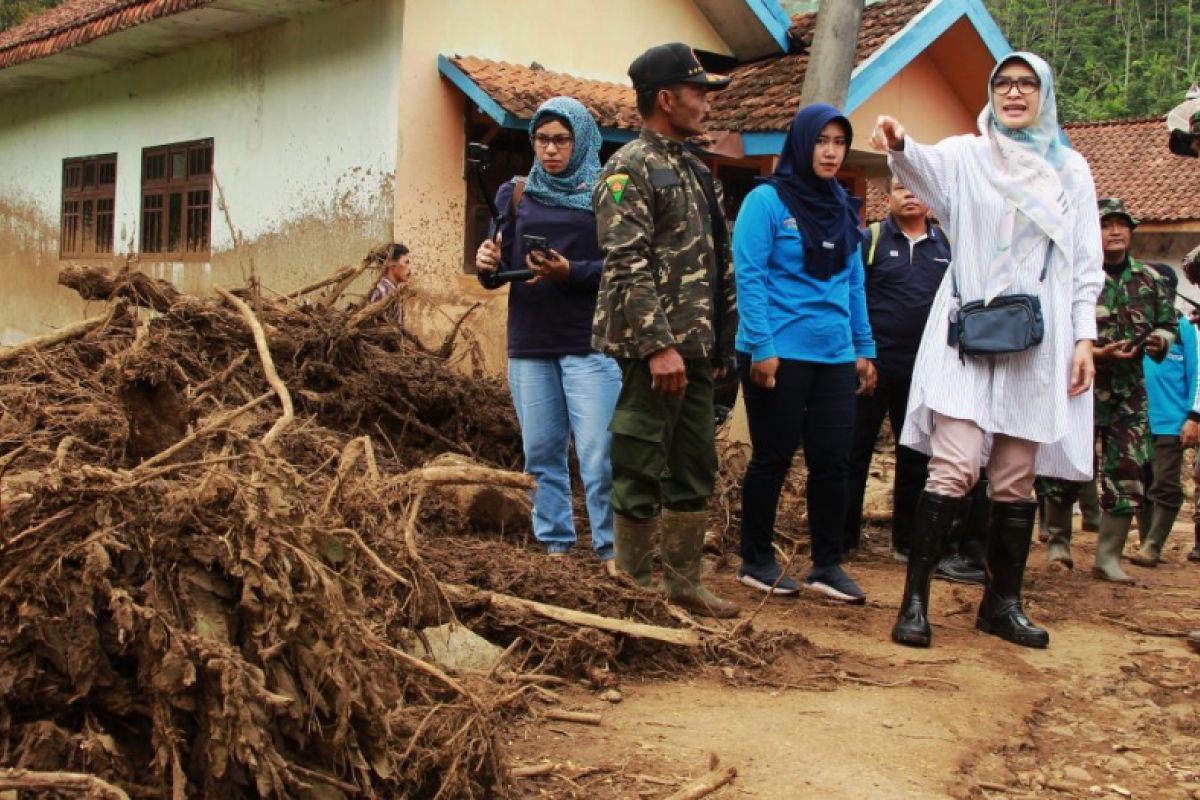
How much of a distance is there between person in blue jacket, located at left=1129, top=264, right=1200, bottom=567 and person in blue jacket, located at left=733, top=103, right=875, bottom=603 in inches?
107

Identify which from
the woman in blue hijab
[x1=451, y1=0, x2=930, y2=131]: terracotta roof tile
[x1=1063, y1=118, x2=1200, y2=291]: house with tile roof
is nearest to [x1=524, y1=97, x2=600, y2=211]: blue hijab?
the woman in blue hijab

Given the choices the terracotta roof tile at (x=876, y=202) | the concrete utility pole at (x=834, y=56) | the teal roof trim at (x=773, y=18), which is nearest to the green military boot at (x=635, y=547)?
the concrete utility pole at (x=834, y=56)

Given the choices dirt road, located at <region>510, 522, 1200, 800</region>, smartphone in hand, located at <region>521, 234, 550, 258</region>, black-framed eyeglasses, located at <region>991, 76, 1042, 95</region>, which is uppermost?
black-framed eyeglasses, located at <region>991, 76, 1042, 95</region>

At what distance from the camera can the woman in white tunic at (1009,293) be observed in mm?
4516

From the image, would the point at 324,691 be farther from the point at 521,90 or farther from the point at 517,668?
the point at 521,90

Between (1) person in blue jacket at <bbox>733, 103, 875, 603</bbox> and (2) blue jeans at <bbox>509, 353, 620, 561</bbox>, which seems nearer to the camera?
(1) person in blue jacket at <bbox>733, 103, 875, 603</bbox>

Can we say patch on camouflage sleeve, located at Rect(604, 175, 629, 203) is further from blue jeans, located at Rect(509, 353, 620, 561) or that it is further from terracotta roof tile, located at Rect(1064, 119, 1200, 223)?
terracotta roof tile, located at Rect(1064, 119, 1200, 223)

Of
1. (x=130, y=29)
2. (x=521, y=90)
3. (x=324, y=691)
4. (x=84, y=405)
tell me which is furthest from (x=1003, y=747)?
(x=130, y=29)

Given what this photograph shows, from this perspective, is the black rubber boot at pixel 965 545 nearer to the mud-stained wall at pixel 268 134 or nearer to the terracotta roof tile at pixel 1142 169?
the mud-stained wall at pixel 268 134

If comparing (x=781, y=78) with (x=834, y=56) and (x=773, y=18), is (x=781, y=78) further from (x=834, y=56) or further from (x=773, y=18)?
(x=834, y=56)

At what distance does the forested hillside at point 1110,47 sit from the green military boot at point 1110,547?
32.6 metres

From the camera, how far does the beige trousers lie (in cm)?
457

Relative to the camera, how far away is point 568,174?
17.3ft

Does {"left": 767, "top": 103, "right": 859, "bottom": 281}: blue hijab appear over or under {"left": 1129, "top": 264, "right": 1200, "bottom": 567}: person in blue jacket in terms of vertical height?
over
